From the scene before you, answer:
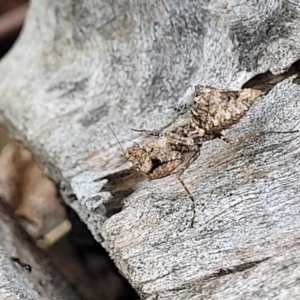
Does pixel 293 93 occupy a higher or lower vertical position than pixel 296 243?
higher

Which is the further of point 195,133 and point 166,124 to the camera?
point 166,124

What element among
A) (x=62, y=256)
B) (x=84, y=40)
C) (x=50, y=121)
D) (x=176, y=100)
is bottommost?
(x=62, y=256)

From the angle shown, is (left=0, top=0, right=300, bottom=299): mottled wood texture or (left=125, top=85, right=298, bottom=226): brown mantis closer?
(left=0, top=0, right=300, bottom=299): mottled wood texture

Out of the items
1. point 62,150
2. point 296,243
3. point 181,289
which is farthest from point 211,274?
point 62,150

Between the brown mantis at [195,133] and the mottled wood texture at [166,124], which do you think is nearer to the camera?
the mottled wood texture at [166,124]

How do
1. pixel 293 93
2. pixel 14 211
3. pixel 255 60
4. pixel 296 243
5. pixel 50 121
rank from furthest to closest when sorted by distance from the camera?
1. pixel 14 211
2. pixel 50 121
3. pixel 255 60
4. pixel 293 93
5. pixel 296 243

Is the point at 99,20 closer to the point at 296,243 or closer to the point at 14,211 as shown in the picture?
the point at 14,211

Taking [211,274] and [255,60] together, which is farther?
[255,60]

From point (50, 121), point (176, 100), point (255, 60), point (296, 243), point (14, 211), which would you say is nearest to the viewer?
point (296, 243)
